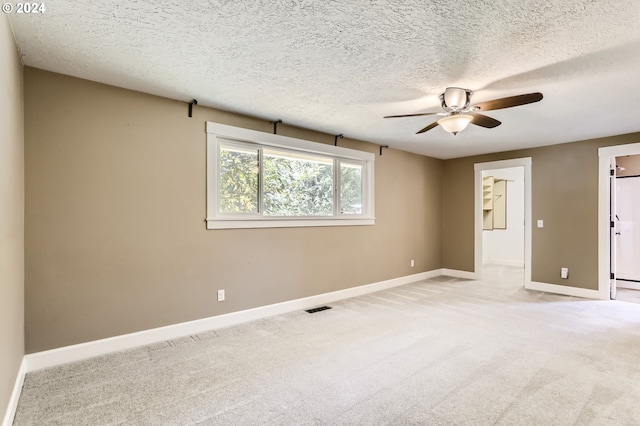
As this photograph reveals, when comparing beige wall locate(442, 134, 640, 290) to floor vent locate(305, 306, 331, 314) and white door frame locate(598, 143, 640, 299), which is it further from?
floor vent locate(305, 306, 331, 314)

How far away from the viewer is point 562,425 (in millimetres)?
1893

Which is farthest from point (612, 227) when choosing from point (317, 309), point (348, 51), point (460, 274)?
point (348, 51)

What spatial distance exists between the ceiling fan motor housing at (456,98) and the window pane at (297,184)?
201 centimetres

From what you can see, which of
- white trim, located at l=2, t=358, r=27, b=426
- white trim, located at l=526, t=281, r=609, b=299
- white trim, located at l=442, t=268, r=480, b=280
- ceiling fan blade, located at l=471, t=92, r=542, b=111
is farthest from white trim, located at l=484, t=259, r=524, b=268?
white trim, located at l=2, t=358, r=27, b=426

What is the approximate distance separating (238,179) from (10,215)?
2051 mm

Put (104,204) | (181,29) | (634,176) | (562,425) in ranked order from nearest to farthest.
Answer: (562,425) < (181,29) < (104,204) < (634,176)

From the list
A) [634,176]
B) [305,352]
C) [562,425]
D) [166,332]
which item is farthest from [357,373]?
[634,176]

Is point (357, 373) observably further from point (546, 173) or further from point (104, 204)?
point (546, 173)

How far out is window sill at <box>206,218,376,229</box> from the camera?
139 inches

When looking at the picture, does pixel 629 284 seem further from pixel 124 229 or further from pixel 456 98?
pixel 124 229

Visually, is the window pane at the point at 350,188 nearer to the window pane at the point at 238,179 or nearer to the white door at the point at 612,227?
the window pane at the point at 238,179

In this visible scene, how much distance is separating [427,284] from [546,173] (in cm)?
260

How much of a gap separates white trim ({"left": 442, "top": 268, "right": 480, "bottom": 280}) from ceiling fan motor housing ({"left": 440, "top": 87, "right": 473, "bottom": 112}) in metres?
4.12

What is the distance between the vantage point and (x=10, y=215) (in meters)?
1.98
